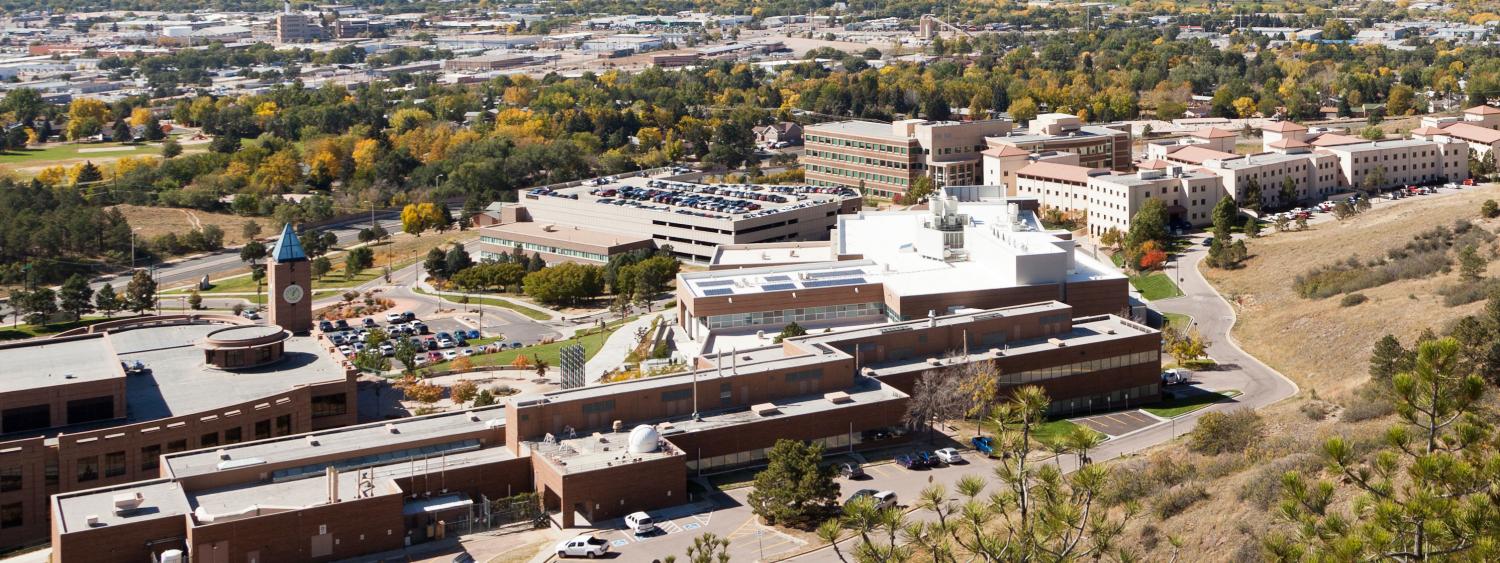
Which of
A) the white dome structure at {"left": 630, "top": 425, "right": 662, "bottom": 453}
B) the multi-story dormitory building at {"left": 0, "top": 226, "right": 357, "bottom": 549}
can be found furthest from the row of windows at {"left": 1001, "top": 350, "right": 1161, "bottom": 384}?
the multi-story dormitory building at {"left": 0, "top": 226, "right": 357, "bottom": 549}

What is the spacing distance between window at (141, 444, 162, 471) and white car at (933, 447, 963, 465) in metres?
21.6

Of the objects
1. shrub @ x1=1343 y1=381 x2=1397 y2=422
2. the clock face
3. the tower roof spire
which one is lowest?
shrub @ x1=1343 y1=381 x2=1397 y2=422

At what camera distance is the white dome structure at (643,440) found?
138 ft

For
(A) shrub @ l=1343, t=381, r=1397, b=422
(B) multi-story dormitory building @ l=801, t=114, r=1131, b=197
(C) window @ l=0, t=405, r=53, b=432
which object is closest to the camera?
(A) shrub @ l=1343, t=381, r=1397, b=422

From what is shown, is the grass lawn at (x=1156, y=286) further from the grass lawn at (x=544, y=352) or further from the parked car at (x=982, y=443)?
the parked car at (x=982, y=443)

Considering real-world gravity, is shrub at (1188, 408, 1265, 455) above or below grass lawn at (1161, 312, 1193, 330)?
above

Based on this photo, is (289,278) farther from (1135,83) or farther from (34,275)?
(1135,83)

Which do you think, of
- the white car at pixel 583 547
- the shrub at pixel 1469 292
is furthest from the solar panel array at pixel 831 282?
the white car at pixel 583 547

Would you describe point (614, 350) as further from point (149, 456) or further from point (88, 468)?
point (88, 468)

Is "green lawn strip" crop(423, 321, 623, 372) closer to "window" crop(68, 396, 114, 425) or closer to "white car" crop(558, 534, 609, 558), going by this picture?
"window" crop(68, 396, 114, 425)

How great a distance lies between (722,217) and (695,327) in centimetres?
2770

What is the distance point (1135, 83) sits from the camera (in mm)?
148000

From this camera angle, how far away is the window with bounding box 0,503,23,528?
42688 millimetres

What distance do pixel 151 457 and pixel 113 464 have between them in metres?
1.02
